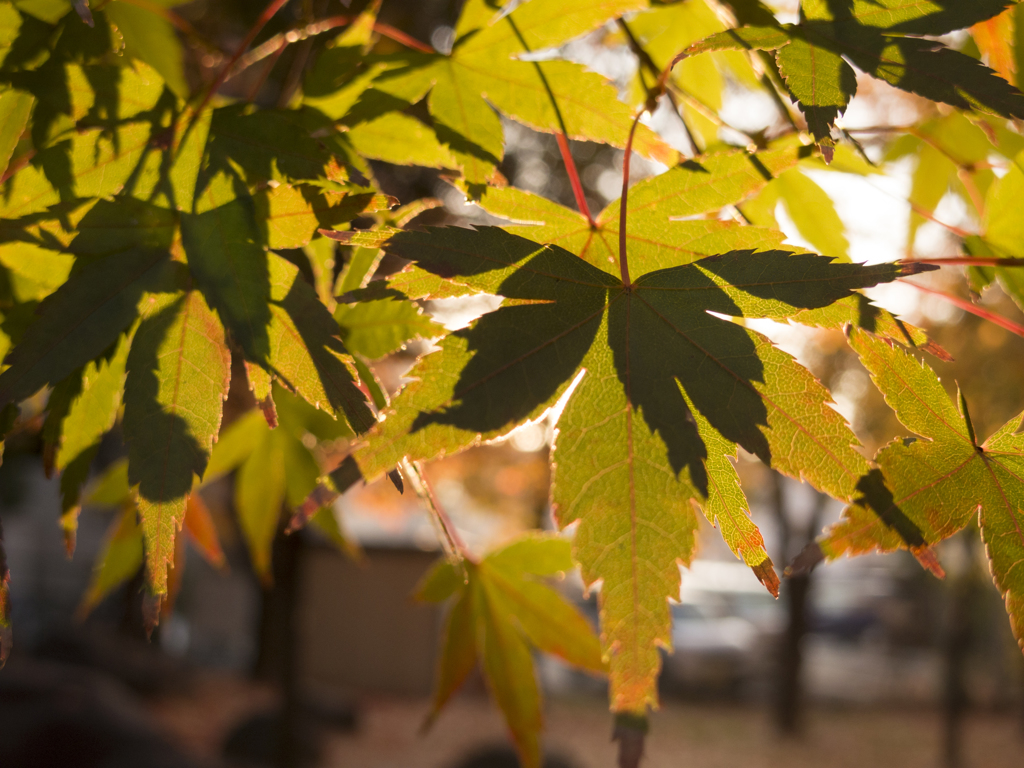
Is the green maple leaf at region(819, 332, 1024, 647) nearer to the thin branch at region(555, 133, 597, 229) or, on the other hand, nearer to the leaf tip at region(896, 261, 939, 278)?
the leaf tip at region(896, 261, 939, 278)

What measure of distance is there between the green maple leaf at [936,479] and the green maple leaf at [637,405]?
0.04 m

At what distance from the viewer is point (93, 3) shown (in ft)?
2.54

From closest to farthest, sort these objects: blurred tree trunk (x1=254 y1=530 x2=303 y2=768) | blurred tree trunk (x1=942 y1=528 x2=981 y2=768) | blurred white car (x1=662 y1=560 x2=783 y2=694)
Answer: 1. blurred tree trunk (x1=254 y1=530 x2=303 y2=768)
2. blurred tree trunk (x1=942 y1=528 x2=981 y2=768)
3. blurred white car (x1=662 y1=560 x2=783 y2=694)

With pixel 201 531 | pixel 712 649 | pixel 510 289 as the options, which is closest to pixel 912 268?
pixel 510 289

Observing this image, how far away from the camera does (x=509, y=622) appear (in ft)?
3.69

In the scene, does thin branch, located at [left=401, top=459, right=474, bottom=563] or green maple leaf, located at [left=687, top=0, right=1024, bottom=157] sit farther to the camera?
thin branch, located at [left=401, top=459, right=474, bottom=563]

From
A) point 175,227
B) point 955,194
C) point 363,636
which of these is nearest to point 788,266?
point 175,227

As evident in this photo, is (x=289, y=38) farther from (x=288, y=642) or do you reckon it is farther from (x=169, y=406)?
(x=288, y=642)

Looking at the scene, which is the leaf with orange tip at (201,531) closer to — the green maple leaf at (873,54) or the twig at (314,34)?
the twig at (314,34)

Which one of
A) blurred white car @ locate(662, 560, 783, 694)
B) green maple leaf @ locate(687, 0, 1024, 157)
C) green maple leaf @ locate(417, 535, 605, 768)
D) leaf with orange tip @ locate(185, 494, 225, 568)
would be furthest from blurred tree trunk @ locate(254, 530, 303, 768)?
blurred white car @ locate(662, 560, 783, 694)

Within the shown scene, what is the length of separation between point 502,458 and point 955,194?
8957 mm

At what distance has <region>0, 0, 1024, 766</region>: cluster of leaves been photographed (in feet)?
1.79

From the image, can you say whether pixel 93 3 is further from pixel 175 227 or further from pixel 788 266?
pixel 788 266

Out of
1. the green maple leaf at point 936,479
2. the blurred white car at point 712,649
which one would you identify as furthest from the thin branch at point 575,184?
the blurred white car at point 712,649
